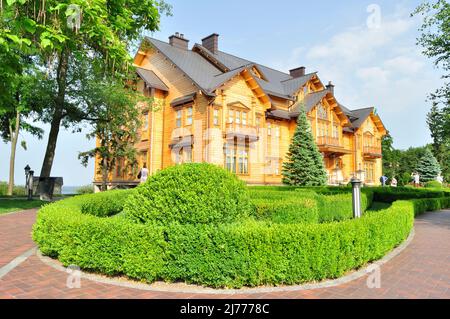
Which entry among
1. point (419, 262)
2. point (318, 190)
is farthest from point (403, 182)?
point (419, 262)

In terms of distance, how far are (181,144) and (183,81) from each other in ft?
17.1

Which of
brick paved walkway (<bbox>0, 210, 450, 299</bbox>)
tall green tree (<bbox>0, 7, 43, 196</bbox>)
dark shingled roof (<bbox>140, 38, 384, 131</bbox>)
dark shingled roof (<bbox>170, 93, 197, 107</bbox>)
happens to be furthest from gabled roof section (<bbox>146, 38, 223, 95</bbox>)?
brick paved walkway (<bbox>0, 210, 450, 299</bbox>)

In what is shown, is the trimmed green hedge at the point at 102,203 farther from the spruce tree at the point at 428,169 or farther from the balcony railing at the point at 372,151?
the spruce tree at the point at 428,169

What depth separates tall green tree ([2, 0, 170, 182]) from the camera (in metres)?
8.27

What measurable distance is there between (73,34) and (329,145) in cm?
2748

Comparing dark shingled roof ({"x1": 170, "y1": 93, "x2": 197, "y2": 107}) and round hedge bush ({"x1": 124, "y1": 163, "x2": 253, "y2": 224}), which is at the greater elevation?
dark shingled roof ({"x1": 170, "y1": 93, "x2": 197, "y2": 107})

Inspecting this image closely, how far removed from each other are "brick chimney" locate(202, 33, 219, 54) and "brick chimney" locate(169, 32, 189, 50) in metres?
2.29

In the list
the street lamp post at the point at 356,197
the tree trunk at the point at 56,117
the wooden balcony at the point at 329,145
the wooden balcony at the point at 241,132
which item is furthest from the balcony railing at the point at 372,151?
the tree trunk at the point at 56,117

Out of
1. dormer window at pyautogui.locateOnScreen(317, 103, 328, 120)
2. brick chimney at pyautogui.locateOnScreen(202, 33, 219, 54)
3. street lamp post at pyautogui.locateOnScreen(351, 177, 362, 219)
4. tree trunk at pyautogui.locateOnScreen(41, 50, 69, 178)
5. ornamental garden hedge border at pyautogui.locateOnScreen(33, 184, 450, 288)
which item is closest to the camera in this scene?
ornamental garden hedge border at pyautogui.locateOnScreen(33, 184, 450, 288)

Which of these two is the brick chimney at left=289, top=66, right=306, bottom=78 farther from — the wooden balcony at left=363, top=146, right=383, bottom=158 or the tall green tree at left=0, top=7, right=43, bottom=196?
the tall green tree at left=0, top=7, right=43, bottom=196

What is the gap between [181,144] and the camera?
25062 millimetres

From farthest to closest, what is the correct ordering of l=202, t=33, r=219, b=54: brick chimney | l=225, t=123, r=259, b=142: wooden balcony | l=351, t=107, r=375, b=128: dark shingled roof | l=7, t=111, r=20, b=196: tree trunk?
l=351, t=107, r=375, b=128: dark shingled roof, l=202, t=33, r=219, b=54: brick chimney, l=7, t=111, r=20, b=196: tree trunk, l=225, t=123, r=259, b=142: wooden balcony

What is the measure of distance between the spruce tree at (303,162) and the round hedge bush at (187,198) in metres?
20.7

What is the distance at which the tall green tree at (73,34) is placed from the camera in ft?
27.1
